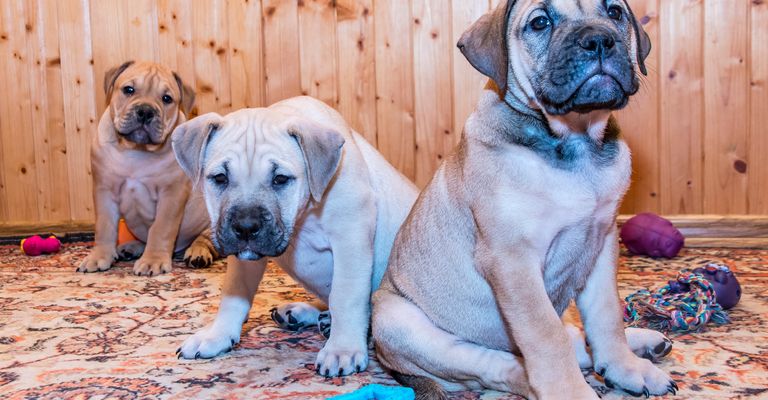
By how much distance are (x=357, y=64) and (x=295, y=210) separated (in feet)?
12.4

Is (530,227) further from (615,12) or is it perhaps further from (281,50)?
(281,50)

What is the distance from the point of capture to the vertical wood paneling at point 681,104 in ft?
20.0

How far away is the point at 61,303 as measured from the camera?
4.37 m

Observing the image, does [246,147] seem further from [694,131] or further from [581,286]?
[694,131]

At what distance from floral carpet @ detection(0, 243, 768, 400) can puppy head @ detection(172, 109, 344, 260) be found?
0.51m

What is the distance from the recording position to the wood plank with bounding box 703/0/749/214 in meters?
6.02

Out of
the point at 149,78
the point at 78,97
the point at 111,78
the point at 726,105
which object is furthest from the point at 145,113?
the point at 726,105

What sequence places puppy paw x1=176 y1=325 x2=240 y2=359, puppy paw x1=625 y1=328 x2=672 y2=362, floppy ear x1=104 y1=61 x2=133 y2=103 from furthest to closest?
floppy ear x1=104 y1=61 x2=133 y2=103 < puppy paw x1=176 y1=325 x2=240 y2=359 < puppy paw x1=625 y1=328 x2=672 y2=362

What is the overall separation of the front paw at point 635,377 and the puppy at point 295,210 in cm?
94

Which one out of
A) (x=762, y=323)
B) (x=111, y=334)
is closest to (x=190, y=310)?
(x=111, y=334)

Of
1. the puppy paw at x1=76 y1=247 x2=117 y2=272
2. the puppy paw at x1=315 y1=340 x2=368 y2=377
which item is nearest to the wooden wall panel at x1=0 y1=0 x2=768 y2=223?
the puppy paw at x1=76 y1=247 x2=117 y2=272

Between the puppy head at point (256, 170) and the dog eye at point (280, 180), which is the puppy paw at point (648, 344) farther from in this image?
the dog eye at point (280, 180)

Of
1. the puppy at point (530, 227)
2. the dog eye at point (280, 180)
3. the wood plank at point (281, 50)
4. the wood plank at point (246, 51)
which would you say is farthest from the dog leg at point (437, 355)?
the wood plank at point (246, 51)

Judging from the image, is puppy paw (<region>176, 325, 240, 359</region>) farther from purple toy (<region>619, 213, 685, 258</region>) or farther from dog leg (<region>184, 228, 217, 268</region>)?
purple toy (<region>619, 213, 685, 258</region>)
